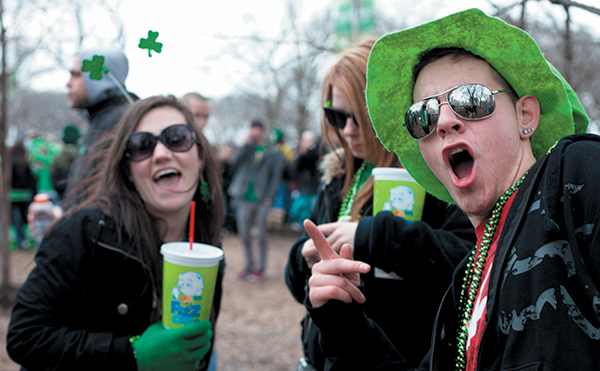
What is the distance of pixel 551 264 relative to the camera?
857mm

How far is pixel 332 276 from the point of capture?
141cm

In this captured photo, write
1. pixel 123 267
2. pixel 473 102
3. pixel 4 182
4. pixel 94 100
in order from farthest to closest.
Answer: pixel 4 182
pixel 94 100
pixel 123 267
pixel 473 102

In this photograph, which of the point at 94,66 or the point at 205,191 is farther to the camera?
the point at 205,191

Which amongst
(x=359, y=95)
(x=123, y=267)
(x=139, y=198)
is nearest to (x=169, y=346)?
(x=123, y=267)

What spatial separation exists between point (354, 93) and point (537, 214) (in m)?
1.15

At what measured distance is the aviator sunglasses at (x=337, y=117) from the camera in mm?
1980

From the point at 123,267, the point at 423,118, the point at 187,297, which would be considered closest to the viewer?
the point at 423,118

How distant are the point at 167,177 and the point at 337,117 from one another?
85cm

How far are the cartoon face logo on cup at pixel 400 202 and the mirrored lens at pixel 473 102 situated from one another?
25.8 inches

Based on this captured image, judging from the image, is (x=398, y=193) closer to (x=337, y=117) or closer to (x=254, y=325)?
(x=337, y=117)

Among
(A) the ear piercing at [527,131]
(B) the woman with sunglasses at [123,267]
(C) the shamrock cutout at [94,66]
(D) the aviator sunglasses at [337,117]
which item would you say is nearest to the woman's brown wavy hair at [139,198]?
(B) the woman with sunglasses at [123,267]

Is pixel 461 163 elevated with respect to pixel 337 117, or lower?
lower

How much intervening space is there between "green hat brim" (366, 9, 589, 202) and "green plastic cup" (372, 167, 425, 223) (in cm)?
21

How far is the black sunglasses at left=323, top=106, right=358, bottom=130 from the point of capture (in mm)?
1980
